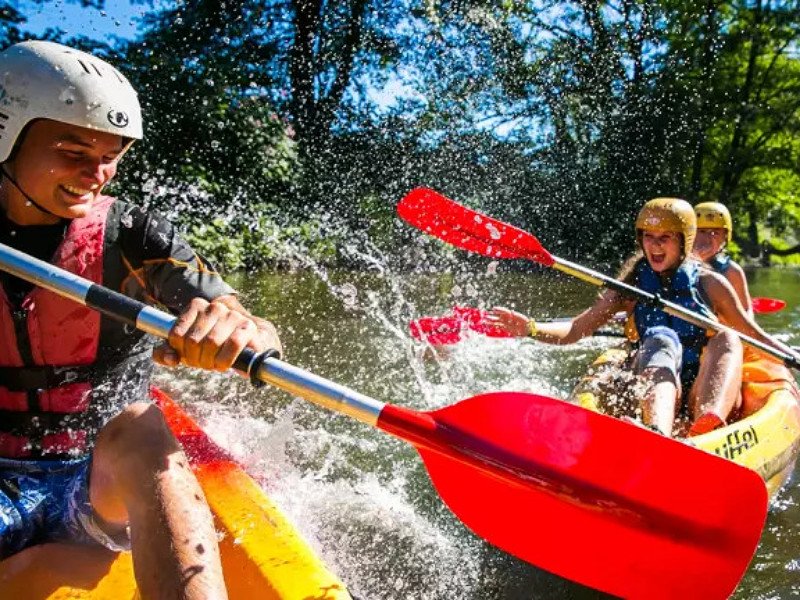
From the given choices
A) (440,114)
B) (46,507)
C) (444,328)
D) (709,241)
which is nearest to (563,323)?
(444,328)

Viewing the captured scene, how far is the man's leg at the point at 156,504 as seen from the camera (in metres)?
1.25

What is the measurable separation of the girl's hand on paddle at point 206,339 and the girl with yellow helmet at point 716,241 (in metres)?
4.52

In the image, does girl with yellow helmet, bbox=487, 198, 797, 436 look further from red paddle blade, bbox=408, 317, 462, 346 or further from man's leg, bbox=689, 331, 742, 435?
red paddle blade, bbox=408, 317, 462, 346

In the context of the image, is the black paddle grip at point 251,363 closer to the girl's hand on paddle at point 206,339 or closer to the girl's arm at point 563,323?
the girl's hand on paddle at point 206,339

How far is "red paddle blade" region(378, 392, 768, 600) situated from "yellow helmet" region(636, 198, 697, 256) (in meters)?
2.27

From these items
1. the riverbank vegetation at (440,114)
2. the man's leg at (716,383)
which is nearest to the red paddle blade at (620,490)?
the man's leg at (716,383)

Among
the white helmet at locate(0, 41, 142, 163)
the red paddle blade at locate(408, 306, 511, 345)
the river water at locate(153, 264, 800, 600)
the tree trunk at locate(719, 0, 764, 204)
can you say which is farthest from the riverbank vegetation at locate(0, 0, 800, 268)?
the white helmet at locate(0, 41, 142, 163)

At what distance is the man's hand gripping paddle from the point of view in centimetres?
178

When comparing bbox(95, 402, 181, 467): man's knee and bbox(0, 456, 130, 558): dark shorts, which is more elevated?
bbox(95, 402, 181, 467): man's knee

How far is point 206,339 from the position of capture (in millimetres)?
1410

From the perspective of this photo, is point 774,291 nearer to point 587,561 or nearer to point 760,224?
point 587,561

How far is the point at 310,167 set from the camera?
1409 cm

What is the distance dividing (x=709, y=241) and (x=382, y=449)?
3.08 metres

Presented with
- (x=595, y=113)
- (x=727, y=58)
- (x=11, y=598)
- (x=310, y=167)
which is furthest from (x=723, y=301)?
(x=727, y=58)
